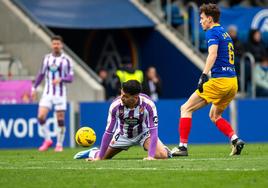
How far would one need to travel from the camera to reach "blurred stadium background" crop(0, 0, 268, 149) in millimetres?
23297

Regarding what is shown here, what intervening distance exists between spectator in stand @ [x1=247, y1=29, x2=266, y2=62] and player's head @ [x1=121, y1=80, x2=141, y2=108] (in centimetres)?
1421

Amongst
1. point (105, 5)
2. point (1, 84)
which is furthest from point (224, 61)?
point (105, 5)

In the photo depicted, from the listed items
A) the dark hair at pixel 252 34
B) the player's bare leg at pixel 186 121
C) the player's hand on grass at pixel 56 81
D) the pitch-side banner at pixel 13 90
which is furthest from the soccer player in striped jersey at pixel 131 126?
the dark hair at pixel 252 34

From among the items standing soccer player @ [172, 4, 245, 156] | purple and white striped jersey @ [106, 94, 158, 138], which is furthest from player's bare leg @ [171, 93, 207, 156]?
purple and white striped jersey @ [106, 94, 158, 138]

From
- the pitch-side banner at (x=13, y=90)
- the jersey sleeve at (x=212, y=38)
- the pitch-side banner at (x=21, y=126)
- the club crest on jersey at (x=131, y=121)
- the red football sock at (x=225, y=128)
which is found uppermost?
the jersey sleeve at (x=212, y=38)

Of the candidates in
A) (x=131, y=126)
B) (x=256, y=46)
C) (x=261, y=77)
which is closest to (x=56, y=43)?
(x=131, y=126)

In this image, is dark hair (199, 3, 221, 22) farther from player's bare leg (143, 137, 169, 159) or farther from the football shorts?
player's bare leg (143, 137, 169, 159)

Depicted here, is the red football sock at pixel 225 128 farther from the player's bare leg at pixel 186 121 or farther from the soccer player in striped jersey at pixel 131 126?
A: the soccer player in striped jersey at pixel 131 126

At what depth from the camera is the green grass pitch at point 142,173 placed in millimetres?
10562

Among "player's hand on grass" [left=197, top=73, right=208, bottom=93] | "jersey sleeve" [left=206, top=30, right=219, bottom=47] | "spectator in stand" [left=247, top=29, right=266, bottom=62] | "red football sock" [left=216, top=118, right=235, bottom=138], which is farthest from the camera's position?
"spectator in stand" [left=247, top=29, right=266, bottom=62]

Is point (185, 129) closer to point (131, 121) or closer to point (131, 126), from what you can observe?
point (131, 126)

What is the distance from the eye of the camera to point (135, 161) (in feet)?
44.6

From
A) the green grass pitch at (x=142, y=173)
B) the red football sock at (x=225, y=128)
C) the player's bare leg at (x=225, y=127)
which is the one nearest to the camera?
the green grass pitch at (x=142, y=173)

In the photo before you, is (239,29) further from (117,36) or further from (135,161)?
(135,161)
